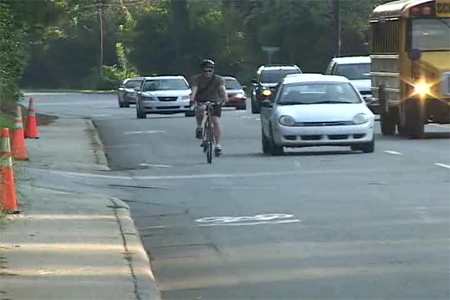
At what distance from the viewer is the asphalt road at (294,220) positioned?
9.86 meters

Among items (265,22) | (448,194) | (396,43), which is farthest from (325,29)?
(448,194)

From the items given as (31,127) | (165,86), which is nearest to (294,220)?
(31,127)

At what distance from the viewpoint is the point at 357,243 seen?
1180cm

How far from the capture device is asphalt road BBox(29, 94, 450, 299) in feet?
32.3

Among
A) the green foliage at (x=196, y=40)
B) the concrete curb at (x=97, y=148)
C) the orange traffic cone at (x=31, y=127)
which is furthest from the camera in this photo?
the green foliage at (x=196, y=40)

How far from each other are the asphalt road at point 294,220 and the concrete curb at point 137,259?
0.15 metres

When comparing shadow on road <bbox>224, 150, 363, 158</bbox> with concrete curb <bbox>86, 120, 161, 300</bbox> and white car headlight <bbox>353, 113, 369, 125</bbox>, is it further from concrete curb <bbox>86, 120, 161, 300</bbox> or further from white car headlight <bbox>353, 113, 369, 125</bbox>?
concrete curb <bbox>86, 120, 161, 300</bbox>

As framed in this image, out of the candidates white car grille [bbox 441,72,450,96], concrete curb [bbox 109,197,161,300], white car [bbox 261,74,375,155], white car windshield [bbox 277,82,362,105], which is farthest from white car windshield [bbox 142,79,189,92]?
concrete curb [bbox 109,197,161,300]

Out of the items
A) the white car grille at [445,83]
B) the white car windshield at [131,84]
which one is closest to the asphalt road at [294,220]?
the white car grille at [445,83]

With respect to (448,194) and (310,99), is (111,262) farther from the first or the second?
(310,99)

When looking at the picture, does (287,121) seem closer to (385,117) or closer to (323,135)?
(323,135)

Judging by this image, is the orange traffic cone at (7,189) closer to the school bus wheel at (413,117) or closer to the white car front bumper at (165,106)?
the school bus wheel at (413,117)

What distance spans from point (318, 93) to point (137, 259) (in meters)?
→ 13.6

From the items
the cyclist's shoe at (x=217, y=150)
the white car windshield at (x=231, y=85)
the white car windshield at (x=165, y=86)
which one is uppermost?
the cyclist's shoe at (x=217, y=150)
